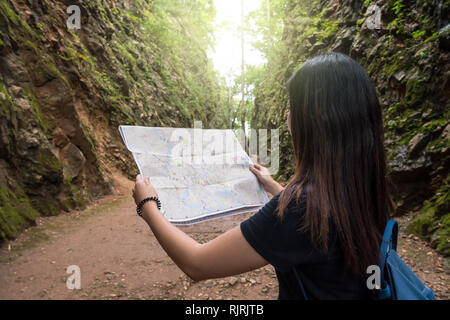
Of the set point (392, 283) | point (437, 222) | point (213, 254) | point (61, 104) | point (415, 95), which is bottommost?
point (437, 222)

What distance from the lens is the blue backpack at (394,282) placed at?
987 mm

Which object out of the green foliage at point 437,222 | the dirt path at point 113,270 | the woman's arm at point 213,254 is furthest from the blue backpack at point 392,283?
the green foliage at point 437,222

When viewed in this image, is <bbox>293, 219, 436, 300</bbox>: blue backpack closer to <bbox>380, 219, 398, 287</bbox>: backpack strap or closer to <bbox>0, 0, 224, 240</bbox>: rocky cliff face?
<bbox>380, 219, 398, 287</bbox>: backpack strap

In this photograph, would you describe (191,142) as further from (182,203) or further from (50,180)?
(50,180)

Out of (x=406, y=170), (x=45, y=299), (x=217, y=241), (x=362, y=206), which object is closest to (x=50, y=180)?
(x=45, y=299)

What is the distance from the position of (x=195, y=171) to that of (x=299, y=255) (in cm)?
109

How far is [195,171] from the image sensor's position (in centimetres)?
188

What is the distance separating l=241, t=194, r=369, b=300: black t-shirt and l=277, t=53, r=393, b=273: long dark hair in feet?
0.09

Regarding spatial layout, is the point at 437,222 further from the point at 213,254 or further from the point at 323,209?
the point at 213,254

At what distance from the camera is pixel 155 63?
1700cm

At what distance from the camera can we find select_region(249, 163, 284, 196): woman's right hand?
1.75m

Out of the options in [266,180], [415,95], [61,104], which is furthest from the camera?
[61,104]

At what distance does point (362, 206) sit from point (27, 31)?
24.4 feet

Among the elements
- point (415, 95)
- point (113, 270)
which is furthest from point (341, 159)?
point (415, 95)
